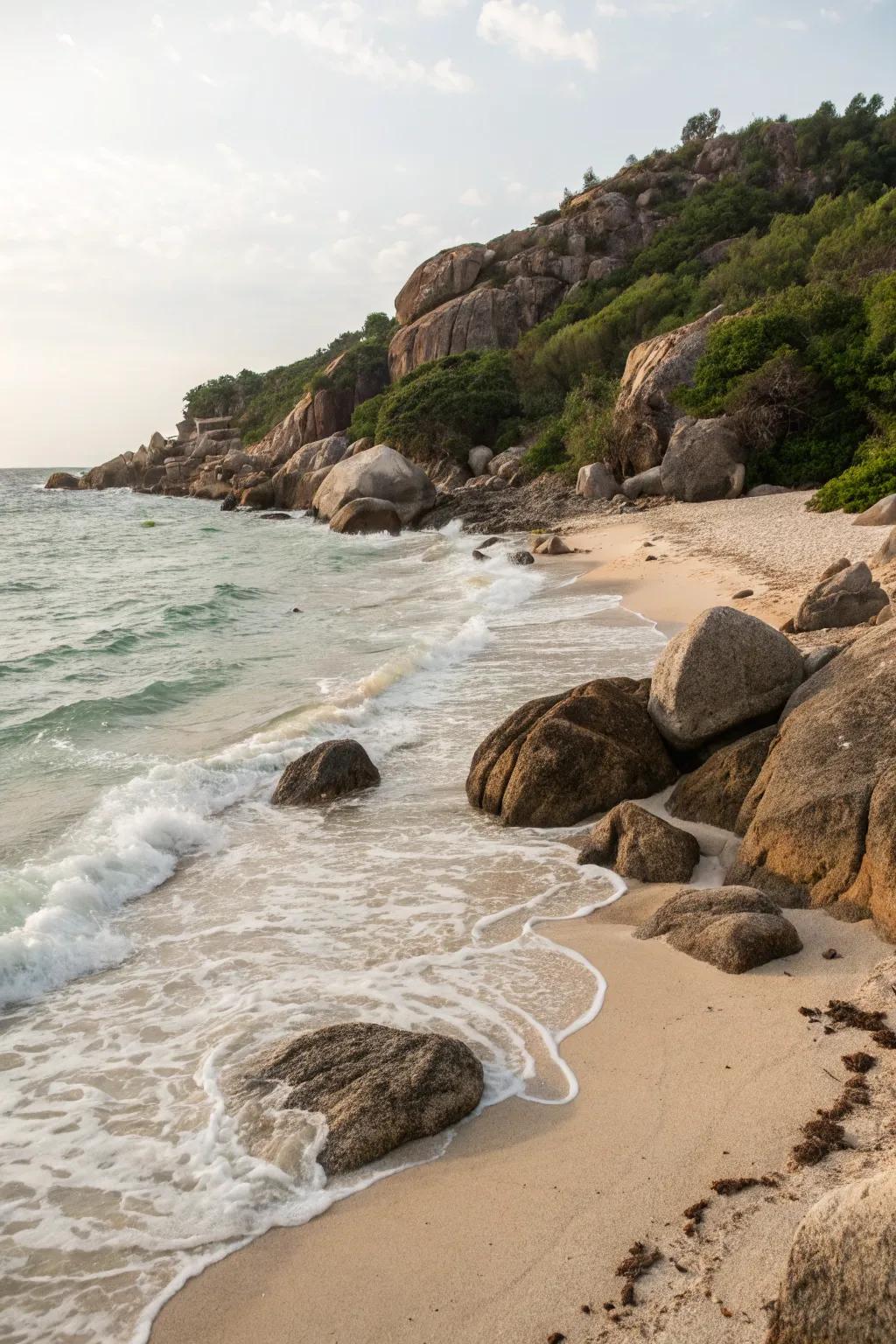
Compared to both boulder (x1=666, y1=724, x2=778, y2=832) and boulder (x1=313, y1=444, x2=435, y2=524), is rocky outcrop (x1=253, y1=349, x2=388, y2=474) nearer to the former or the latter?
boulder (x1=313, y1=444, x2=435, y2=524)

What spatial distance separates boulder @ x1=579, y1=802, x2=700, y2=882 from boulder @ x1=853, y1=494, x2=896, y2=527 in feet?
44.7

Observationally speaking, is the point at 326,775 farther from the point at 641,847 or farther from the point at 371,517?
the point at 371,517

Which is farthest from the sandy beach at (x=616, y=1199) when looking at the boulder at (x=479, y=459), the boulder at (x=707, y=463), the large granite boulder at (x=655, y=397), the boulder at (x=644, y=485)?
the boulder at (x=479, y=459)

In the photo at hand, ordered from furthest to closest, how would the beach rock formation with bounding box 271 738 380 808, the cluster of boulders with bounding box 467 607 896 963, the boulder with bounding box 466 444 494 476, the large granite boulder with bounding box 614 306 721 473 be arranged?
the boulder with bounding box 466 444 494 476 < the large granite boulder with bounding box 614 306 721 473 < the beach rock formation with bounding box 271 738 380 808 < the cluster of boulders with bounding box 467 607 896 963

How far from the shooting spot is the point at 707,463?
91.6ft

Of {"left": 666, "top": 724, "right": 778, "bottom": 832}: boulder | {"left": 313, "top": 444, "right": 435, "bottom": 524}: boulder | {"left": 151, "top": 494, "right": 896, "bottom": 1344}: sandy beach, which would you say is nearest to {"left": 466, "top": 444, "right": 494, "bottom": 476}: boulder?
{"left": 313, "top": 444, "right": 435, "bottom": 524}: boulder

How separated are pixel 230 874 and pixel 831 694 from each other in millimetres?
5169

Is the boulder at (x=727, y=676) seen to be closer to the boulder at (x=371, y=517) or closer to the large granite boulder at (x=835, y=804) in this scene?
the large granite boulder at (x=835, y=804)

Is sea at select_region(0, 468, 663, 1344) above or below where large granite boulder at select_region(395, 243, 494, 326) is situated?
below

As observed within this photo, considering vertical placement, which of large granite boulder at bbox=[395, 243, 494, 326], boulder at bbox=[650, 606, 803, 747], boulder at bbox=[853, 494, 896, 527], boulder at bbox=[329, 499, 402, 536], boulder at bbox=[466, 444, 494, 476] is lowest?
boulder at bbox=[650, 606, 803, 747]

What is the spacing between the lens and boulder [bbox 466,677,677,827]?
8281 millimetres

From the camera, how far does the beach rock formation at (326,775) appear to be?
9609 millimetres

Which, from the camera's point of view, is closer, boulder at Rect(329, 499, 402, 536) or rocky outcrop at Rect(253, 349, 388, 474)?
boulder at Rect(329, 499, 402, 536)

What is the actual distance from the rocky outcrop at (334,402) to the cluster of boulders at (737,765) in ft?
193
